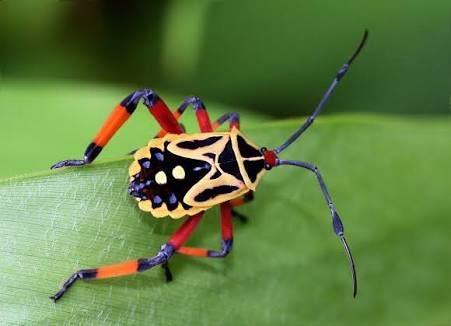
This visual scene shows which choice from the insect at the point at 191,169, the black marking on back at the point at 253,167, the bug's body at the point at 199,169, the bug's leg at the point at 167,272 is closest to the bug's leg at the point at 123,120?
the insect at the point at 191,169

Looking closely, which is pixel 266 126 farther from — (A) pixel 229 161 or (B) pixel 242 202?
(B) pixel 242 202

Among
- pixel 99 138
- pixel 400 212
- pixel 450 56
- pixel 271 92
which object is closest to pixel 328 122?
pixel 400 212

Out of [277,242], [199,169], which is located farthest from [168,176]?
[277,242]

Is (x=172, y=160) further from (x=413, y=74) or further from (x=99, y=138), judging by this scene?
(x=413, y=74)

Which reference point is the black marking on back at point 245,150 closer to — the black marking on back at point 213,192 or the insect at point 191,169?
the insect at point 191,169

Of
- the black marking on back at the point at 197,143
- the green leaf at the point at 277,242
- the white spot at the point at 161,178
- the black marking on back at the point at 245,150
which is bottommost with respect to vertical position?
the green leaf at the point at 277,242

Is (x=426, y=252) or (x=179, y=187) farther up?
(x=179, y=187)
